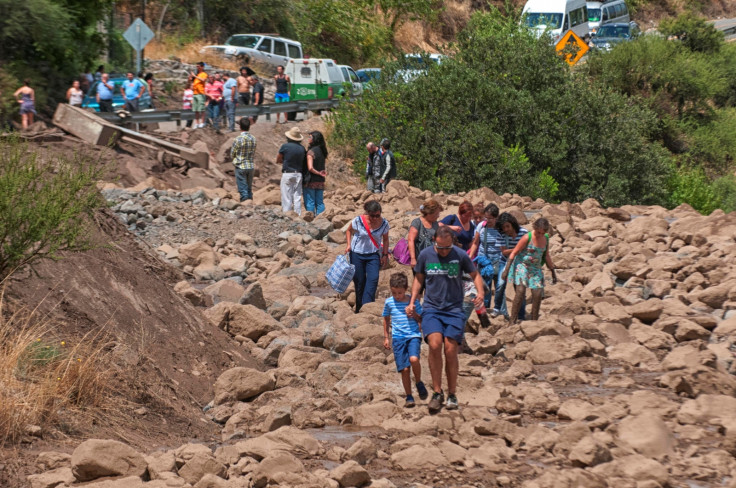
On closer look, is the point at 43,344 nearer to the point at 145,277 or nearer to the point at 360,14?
the point at 145,277

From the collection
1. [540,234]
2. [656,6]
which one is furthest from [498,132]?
[656,6]

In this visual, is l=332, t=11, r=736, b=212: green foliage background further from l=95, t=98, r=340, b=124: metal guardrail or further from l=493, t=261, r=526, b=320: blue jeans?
l=493, t=261, r=526, b=320: blue jeans

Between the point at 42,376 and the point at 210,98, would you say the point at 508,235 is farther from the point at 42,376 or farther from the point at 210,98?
the point at 210,98

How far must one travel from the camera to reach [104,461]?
6.43 metres

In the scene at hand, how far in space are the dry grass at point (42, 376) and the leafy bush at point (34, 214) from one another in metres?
0.52

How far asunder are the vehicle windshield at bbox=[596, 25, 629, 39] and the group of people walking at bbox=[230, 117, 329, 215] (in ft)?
101

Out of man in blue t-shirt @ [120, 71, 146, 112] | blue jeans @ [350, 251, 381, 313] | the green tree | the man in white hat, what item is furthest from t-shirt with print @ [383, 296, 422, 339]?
the green tree

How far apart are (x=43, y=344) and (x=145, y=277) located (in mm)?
3018

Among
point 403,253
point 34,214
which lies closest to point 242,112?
point 403,253

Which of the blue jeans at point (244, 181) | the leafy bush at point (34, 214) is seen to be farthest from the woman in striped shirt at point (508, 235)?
the blue jeans at point (244, 181)

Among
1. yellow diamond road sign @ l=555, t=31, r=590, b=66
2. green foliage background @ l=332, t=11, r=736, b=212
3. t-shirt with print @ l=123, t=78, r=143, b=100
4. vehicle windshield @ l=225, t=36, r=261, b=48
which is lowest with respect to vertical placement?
green foliage background @ l=332, t=11, r=736, b=212

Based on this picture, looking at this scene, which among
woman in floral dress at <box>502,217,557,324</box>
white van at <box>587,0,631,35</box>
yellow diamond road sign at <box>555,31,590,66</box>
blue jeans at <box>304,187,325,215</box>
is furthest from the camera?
white van at <box>587,0,631,35</box>

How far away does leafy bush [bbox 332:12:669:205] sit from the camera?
26.7 metres

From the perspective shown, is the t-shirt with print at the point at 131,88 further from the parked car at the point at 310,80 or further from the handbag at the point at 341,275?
the handbag at the point at 341,275
